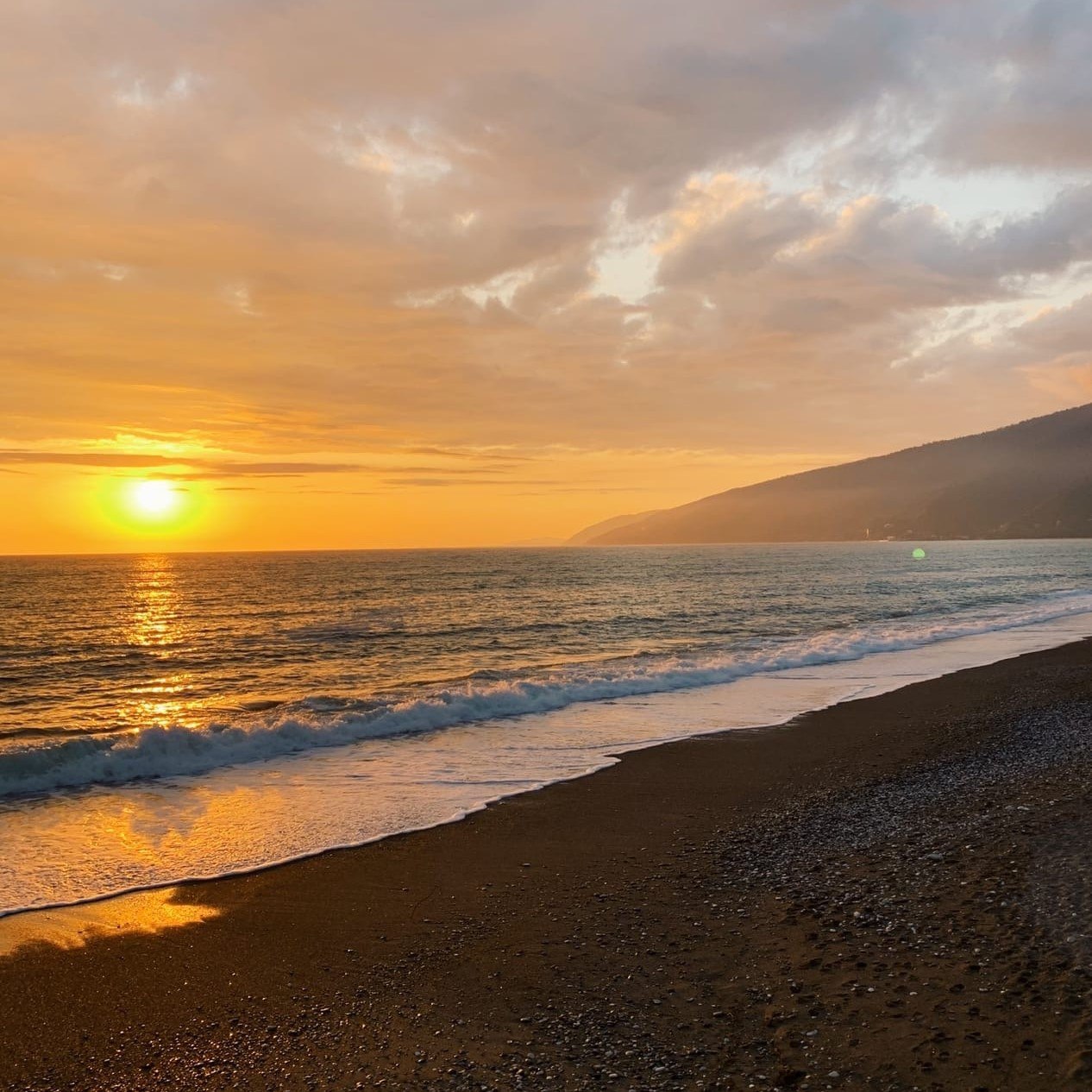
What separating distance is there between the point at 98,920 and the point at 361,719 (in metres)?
11.4

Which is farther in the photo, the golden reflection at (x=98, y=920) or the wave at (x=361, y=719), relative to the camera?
the wave at (x=361, y=719)

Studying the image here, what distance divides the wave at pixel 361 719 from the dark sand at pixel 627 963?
24.1 ft

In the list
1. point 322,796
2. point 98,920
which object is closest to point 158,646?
point 322,796

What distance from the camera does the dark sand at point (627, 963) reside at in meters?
5.76

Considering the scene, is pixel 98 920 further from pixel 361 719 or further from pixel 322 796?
pixel 361 719

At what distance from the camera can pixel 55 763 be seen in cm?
1557

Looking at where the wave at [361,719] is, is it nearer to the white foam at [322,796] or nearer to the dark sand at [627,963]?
the white foam at [322,796]

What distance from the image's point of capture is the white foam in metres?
10.6

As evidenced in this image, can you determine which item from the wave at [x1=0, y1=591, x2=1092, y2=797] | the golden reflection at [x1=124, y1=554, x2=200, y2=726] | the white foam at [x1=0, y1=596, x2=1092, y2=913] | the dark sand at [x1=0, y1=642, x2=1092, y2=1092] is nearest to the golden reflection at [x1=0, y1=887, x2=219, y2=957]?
the dark sand at [x1=0, y1=642, x2=1092, y2=1092]

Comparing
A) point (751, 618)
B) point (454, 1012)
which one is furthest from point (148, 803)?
point (751, 618)

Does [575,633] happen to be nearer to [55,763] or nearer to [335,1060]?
[55,763]

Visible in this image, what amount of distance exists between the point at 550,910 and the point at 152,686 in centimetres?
2438

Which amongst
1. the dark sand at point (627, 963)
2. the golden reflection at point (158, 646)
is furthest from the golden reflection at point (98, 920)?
the golden reflection at point (158, 646)

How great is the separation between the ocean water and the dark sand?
2.12 metres
